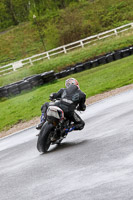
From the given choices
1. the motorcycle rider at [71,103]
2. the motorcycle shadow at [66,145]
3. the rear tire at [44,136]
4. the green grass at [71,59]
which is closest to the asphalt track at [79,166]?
the motorcycle shadow at [66,145]

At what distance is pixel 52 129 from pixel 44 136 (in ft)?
0.83

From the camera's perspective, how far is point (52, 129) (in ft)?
29.1

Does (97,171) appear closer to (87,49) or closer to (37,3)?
(87,49)

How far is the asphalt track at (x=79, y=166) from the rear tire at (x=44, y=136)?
222 mm

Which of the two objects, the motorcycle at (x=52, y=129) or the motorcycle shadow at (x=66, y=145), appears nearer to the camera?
the motorcycle at (x=52, y=129)

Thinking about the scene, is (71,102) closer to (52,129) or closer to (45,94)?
(52,129)

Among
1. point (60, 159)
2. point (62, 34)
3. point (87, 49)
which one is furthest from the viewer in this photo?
point (62, 34)

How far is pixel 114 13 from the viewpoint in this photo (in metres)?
62.2

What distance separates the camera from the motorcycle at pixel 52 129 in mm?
8742

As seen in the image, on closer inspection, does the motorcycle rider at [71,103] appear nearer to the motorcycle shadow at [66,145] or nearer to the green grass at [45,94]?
the motorcycle shadow at [66,145]

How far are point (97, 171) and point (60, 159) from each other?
1.78m

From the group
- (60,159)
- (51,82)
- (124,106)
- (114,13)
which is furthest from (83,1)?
(60,159)

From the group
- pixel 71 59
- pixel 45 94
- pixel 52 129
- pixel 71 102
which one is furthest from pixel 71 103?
pixel 71 59

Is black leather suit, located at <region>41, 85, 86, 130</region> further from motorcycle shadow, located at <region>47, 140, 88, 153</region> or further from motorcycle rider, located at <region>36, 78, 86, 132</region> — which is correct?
motorcycle shadow, located at <region>47, 140, 88, 153</region>
